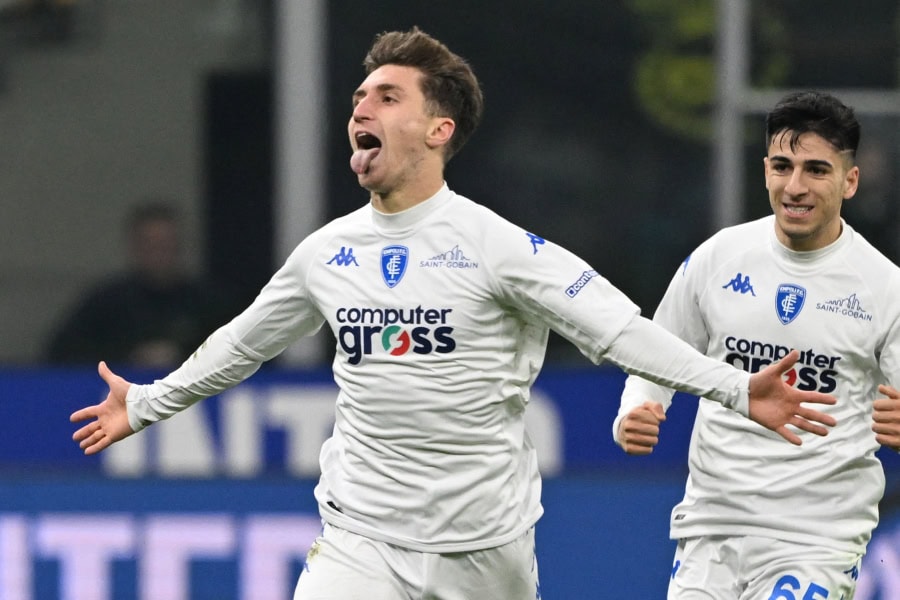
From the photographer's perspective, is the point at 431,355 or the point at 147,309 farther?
the point at 147,309

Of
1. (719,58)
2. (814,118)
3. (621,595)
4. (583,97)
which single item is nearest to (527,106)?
(583,97)

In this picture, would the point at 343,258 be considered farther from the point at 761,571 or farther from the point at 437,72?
the point at 761,571

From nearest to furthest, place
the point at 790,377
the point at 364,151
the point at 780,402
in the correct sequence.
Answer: the point at 780,402
the point at 364,151
the point at 790,377

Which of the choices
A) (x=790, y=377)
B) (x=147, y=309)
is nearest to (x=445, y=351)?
(x=790, y=377)

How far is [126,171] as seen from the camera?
862 cm

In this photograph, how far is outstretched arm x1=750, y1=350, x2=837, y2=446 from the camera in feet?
14.7

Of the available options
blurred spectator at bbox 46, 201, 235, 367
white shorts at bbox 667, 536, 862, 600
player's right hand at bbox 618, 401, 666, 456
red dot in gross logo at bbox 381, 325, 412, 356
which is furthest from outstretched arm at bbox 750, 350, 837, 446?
blurred spectator at bbox 46, 201, 235, 367

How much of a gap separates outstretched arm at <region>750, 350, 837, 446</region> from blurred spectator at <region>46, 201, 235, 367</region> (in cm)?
449

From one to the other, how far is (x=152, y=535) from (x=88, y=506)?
0.27 meters

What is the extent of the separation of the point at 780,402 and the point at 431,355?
86cm

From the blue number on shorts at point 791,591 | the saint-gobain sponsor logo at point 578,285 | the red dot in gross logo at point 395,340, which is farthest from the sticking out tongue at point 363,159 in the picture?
the blue number on shorts at point 791,591

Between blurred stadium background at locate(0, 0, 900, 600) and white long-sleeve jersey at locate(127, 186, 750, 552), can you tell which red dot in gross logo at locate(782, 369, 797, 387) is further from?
blurred stadium background at locate(0, 0, 900, 600)

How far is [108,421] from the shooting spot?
16.3ft

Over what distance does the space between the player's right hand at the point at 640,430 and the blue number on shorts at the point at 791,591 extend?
0.50 meters
